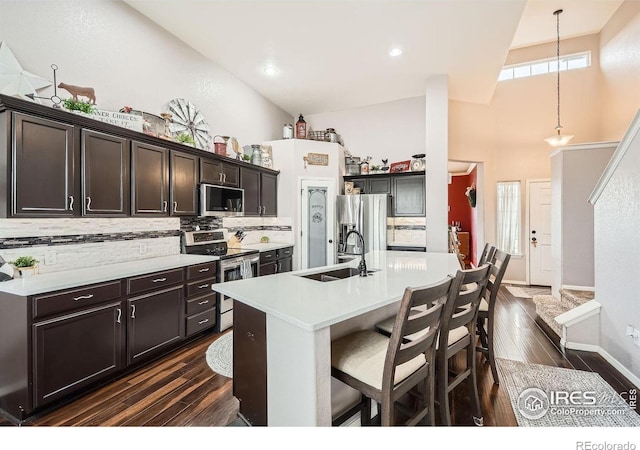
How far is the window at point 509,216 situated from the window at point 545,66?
2.18 metres

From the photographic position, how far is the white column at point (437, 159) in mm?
4758

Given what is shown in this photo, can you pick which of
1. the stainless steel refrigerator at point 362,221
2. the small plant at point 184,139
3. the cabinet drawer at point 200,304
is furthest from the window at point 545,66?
the cabinet drawer at point 200,304

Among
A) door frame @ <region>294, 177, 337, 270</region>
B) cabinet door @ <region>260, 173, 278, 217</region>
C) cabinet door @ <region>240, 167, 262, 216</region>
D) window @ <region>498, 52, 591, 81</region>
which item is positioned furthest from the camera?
window @ <region>498, 52, 591, 81</region>

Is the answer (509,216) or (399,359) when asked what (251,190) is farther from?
(509,216)

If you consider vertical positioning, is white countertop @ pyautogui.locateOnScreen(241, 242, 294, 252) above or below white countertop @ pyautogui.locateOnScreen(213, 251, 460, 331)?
above

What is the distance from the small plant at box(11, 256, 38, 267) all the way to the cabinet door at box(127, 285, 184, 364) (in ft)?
2.41

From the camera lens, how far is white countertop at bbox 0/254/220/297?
203 cm

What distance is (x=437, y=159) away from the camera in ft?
15.8

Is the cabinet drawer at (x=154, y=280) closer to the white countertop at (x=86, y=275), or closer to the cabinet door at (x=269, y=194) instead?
the white countertop at (x=86, y=275)

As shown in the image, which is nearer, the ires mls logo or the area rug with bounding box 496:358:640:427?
the area rug with bounding box 496:358:640:427

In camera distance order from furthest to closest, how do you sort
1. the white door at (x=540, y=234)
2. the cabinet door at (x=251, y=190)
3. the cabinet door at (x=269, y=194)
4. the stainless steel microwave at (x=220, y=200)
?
the white door at (x=540, y=234), the cabinet door at (x=269, y=194), the cabinet door at (x=251, y=190), the stainless steel microwave at (x=220, y=200)

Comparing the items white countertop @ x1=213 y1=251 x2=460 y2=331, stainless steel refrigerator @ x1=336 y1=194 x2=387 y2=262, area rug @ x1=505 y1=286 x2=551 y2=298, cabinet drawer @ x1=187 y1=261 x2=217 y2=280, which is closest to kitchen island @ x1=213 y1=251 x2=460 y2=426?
white countertop @ x1=213 y1=251 x2=460 y2=331

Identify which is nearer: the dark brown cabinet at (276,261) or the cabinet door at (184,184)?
the cabinet door at (184,184)

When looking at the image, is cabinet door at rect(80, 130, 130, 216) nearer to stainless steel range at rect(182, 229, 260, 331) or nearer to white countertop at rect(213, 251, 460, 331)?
stainless steel range at rect(182, 229, 260, 331)
